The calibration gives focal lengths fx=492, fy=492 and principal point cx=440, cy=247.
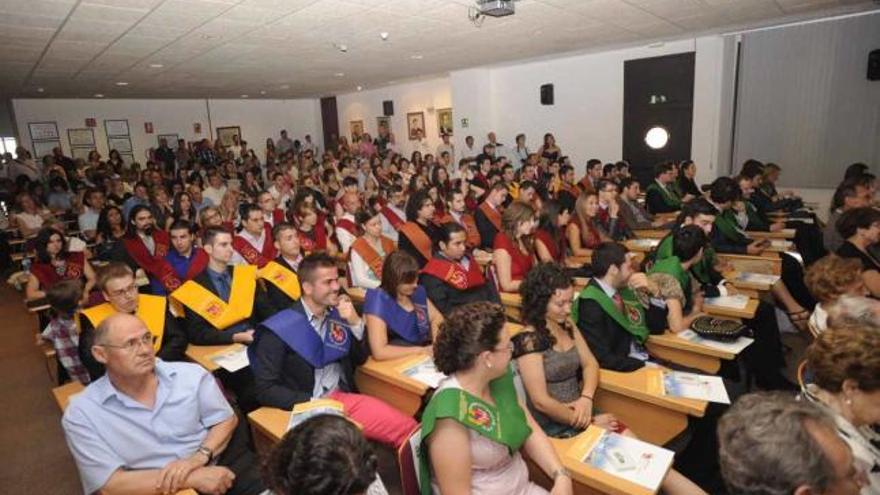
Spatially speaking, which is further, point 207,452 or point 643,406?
point 643,406

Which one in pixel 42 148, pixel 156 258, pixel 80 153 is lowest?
pixel 156 258

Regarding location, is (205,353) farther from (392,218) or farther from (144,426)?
(392,218)

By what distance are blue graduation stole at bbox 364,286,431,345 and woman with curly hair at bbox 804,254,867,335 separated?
6.54 feet

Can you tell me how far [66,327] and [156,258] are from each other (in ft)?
6.03

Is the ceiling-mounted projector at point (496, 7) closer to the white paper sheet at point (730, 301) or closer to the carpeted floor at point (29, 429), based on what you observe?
the white paper sheet at point (730, 301)

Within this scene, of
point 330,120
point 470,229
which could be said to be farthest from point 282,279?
point 330,120

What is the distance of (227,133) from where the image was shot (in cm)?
1543

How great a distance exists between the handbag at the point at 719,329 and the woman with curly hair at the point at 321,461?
7.06 ft

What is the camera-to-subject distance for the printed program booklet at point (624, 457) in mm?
1676

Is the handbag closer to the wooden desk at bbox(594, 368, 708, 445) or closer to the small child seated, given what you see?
the wooden desk at bbox(594, 368, 708, 445)

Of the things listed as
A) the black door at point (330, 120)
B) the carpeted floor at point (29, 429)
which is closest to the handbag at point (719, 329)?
the carpeted floor at point (29, 429)

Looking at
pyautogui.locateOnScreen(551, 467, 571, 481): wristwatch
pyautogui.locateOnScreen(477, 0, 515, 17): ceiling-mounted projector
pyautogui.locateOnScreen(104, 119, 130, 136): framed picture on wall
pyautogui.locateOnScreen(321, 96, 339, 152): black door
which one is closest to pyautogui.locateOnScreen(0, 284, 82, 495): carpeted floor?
pyautogui.locateOnScreen(551, 467, 571, 481): wristwatch

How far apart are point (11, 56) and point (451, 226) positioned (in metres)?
6.94

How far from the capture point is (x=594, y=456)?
182cm
